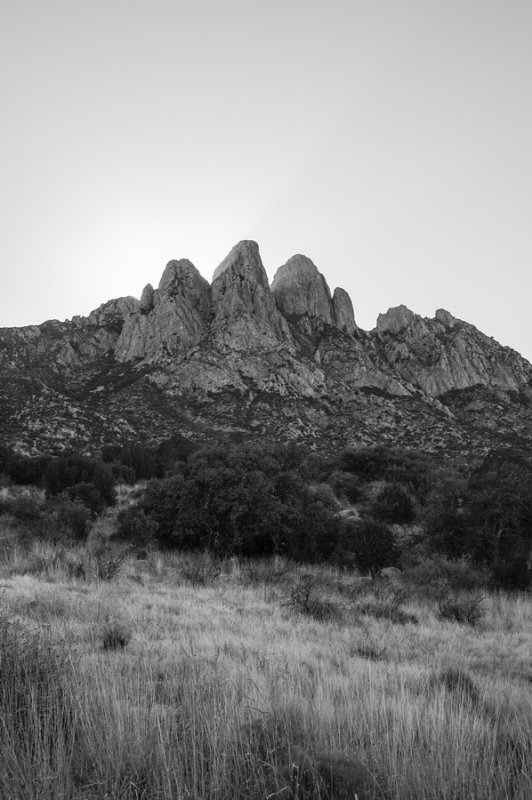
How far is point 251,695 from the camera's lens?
3.73 m

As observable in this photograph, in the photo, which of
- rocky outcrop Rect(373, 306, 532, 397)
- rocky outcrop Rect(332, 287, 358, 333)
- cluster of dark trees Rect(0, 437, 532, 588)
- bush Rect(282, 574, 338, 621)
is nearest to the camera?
bush Rect(282, 574, 338, 621)

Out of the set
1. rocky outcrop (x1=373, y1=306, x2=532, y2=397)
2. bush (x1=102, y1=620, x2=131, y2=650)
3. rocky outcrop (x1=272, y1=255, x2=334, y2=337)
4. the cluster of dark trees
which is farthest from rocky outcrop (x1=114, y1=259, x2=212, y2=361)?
bush (x1=102, y1=620, x2=131, y2=650)

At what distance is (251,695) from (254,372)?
6917 centimetres

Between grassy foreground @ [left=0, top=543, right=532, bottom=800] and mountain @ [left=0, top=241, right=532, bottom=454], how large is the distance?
86.3 feet

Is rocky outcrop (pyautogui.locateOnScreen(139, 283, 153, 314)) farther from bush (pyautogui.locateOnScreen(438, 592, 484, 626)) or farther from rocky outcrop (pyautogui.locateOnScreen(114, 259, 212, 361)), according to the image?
bush (pyautogui.locateOnScreen(438, 592, 484, 626))

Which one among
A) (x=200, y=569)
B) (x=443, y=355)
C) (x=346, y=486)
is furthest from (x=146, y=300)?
(x=200, y=569)

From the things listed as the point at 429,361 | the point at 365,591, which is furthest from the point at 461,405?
the point at 365,591

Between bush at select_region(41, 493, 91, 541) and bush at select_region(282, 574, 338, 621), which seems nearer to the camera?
bush at select_region(282, 574, 338, 621)

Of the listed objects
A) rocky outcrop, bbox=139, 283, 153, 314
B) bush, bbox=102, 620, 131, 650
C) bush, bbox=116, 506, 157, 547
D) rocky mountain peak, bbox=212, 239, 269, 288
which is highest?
rocky mountain peak, bbox=212, 239, 269, 288

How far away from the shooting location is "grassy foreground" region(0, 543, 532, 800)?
2.42 metres

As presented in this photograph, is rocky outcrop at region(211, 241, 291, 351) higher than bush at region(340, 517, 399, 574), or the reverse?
rocky outcrop at region(211, 241, 291, 351)

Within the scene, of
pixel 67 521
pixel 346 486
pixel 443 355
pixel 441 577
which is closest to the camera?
pixel 441 577

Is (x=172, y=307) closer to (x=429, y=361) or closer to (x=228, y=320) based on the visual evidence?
(x=228, y=320)

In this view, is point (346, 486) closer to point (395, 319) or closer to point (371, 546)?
point (371, 546)
